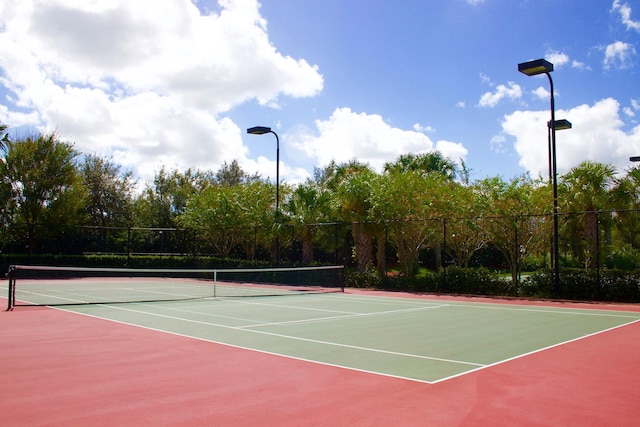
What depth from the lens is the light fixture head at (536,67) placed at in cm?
1731

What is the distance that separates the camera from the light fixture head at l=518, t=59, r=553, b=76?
56.8 feet

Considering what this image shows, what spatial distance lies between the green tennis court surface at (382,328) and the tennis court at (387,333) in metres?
0.02

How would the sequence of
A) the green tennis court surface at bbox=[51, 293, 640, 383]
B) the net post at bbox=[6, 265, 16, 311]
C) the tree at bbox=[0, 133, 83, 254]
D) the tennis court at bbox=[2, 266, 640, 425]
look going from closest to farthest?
the tennis court at bbox=[2, 266, 640, 425], the green tennis court surface at bbox=[51, 293, 640, 383], the net post at bbox=[6, 265, 16, 311], the tree at bbox=[0, 133, 83, 254]

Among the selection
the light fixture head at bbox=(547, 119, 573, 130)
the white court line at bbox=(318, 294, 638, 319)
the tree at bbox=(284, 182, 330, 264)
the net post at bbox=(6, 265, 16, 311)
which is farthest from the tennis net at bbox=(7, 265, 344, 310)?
the light fixture head at bbox=(547, 119, 573, 130)

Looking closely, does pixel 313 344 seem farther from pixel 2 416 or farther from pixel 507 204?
pixel 507 204

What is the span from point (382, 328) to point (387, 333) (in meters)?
0.71

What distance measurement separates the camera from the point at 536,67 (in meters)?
17.5

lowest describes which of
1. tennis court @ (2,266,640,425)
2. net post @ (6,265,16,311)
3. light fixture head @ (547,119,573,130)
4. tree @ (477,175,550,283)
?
tennis court @ (2,266,640,425)

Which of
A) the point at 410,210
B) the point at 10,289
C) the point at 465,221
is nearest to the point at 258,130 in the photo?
the point at 410,210

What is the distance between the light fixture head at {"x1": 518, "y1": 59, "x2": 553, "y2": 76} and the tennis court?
744cm

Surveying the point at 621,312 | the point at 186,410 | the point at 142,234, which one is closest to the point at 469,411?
the point at 186,410

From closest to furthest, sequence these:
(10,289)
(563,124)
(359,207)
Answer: (10,289), (563,124), (359,207)

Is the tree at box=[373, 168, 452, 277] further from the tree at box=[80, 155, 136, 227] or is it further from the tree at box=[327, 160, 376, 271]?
the tree at box=[80, 155, 136, 227]

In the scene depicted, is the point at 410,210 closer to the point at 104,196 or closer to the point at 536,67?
the point at 536,67
